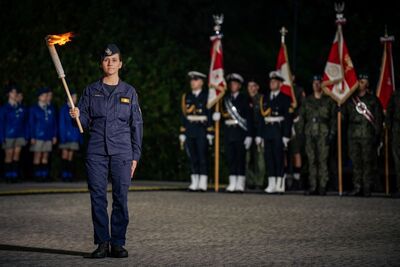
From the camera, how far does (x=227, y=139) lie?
72.9 ft

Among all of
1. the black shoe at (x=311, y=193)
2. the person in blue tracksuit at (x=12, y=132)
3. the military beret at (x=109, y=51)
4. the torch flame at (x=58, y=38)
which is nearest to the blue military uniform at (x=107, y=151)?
the military beret at (x=109, y=51)

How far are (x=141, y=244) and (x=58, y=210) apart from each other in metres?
4.72

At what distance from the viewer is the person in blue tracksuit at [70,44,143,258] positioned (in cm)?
1102

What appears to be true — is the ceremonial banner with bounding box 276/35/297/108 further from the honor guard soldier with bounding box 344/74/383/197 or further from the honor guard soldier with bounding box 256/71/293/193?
the honor guard soldier with bounding box 344/74/383/197

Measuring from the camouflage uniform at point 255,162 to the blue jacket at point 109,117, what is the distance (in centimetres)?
1145

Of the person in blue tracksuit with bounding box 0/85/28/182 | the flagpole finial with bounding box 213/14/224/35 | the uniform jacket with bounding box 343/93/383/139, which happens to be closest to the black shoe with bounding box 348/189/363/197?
the uniform jacket with bounding box 343/93/383/139

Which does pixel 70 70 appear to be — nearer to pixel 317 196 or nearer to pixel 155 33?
pixel 155 33

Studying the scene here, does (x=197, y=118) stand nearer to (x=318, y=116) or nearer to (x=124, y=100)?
(x=318, y=116)

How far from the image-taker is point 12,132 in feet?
78.3

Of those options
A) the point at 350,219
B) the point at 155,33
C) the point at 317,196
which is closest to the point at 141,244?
the point at 350,219

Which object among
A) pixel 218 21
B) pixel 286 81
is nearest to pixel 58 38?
pixel 218 21

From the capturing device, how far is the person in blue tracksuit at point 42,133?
24.2 meters

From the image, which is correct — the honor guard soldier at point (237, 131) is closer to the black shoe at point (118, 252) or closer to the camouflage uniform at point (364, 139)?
the camouflage uniform at point (364, 139)

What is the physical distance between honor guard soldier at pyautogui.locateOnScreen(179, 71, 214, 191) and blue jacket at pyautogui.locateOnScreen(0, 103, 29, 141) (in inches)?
158
